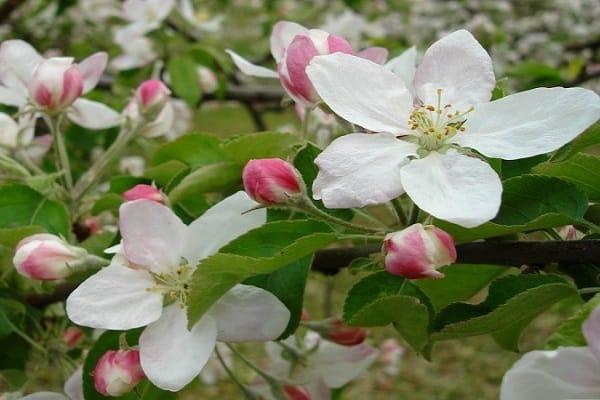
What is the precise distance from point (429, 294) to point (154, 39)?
4.65 ft

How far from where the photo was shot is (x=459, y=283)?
0.90 metres

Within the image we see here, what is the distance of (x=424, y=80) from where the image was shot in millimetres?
830

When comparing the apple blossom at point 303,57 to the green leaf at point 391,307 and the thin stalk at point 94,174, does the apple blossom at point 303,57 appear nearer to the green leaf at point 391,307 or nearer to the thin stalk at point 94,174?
the green leaf at point 391,307

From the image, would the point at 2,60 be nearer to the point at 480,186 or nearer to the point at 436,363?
the point at 480,186

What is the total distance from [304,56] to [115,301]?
0.30m

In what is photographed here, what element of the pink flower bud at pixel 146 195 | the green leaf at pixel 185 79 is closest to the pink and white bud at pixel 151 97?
the pink flower bud at pixel 146 195

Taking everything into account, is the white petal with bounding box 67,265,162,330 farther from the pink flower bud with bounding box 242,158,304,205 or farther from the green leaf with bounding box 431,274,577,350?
the green leaf with bounding box 431,274,577,350

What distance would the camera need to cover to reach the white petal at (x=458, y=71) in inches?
32.0

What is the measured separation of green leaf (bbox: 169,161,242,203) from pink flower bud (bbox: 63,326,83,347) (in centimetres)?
39

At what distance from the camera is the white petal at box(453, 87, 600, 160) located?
2.37 ft

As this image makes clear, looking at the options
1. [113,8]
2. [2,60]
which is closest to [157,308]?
[2,60]

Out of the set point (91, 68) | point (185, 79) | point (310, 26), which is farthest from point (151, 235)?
point (310, 26)

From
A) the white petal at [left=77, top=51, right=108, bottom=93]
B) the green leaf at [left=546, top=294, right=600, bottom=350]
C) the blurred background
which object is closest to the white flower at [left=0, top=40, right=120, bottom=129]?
the white petal at [left=77, top=51, right=108, bottom=93]

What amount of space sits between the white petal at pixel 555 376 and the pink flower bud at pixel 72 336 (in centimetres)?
82
